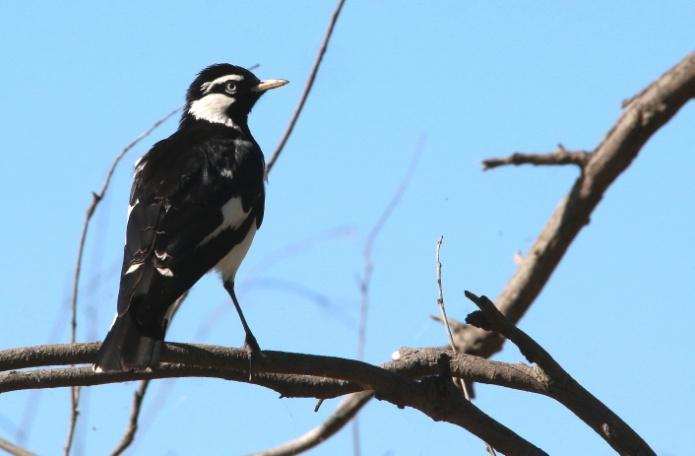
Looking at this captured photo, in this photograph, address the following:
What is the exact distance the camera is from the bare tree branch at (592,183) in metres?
6.35

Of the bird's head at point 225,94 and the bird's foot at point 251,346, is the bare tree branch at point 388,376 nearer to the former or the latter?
the bird's foot at point 251,346

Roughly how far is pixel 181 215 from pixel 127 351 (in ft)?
3.23

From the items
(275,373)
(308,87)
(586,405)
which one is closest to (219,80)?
(308,87)

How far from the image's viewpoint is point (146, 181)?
4992mm

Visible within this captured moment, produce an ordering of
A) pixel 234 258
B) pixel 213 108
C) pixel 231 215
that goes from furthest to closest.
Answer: pixel 213 108
pixel 234 258
pixel 231 215

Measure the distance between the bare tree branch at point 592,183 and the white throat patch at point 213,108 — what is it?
1715 mm

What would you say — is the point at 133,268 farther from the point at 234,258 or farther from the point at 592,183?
the point at 592,183

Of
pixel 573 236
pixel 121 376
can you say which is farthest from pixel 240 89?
pixel 121 376

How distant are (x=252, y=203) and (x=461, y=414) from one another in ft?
5.36

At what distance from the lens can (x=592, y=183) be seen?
21.2 feet

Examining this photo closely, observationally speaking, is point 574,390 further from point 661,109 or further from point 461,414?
point 661,109

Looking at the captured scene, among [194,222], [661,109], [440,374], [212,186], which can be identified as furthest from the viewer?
[661,109]

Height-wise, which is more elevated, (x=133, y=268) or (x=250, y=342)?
(x=133, y=268)

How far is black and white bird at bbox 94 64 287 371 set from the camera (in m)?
3.96
